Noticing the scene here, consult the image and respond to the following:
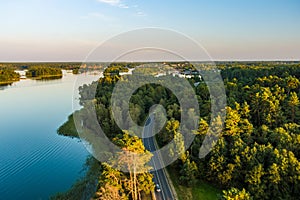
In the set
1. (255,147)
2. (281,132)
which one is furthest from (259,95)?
(255,147)

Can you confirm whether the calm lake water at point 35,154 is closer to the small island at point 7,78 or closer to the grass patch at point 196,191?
the grass patch at point 196,191

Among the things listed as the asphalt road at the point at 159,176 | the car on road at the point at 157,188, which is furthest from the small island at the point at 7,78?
the car on road at the point at 157,188

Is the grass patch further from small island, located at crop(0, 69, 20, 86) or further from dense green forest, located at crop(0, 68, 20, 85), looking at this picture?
dense green forest, located at crop(0, 68, 20, 85)

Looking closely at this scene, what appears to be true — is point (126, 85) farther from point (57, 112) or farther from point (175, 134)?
point (175, 134)

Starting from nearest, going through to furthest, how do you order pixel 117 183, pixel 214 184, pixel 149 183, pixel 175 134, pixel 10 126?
pixel 117 183, pixel 149 183, pixel 214 184, pixel 175 134, pixel 10 126

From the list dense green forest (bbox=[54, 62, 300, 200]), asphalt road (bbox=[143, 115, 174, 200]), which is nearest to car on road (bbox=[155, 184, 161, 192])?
asphalt road (bbox=[143, 115, 174, 200])
